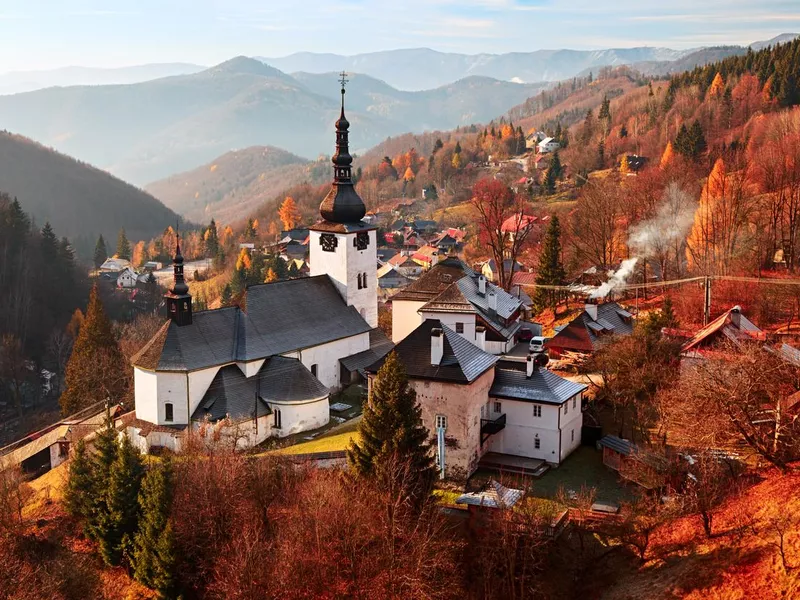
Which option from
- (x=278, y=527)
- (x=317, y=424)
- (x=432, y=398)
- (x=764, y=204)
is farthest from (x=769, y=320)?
(x=278, y=527)

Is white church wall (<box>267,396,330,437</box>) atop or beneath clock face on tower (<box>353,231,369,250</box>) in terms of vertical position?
beneath

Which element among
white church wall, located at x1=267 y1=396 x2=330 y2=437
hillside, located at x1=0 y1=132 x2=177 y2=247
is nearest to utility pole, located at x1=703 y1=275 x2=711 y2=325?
white church wall, located at x1=267 y1=396 x2=330 y2=437

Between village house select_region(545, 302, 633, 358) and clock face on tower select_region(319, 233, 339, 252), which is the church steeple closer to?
clock face on tower select_region(319, 233, 339, 252)

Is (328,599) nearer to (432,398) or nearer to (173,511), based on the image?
(173,511)

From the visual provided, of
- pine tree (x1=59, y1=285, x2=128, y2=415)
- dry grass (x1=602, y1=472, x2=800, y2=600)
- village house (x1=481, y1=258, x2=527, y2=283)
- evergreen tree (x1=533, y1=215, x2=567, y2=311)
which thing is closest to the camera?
dry grass (x1=602, y1=472, x2=800, y2=600)

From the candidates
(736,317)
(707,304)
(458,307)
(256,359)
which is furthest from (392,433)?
(707,304)

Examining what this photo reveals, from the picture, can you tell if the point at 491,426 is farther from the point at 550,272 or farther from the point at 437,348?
the point at 550,272
